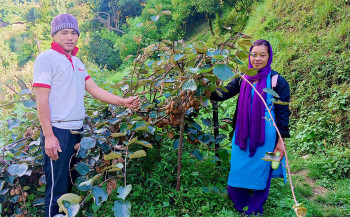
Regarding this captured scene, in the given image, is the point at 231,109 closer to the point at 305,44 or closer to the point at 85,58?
the point at 305,44

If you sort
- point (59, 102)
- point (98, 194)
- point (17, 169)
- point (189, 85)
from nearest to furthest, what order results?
point (98, 194) < point (189, 85) < point (59, 102) < point (17, 169)

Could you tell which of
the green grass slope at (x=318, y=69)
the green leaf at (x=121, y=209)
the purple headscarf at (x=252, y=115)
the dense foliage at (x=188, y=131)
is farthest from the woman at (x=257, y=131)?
the green grass slope at (x=318, y=69)

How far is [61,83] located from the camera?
163 centimetres

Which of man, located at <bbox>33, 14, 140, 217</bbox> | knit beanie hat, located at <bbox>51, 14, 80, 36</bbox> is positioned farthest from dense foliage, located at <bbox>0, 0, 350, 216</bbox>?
knit beanie hat, located at <bbox>51, 14, 80, 36</bbox>

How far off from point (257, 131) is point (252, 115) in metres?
0.12

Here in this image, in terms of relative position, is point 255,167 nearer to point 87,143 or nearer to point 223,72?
point 223,72

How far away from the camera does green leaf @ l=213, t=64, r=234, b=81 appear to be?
1.37 meters

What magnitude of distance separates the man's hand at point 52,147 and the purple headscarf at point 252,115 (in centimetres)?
127

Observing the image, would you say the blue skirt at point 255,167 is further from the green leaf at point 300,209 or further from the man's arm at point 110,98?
the green leaf at point 300,209

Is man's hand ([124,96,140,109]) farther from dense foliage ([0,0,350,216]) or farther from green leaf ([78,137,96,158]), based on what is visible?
green leaf ([78,137,96,158])

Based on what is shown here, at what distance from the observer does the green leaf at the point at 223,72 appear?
137cm

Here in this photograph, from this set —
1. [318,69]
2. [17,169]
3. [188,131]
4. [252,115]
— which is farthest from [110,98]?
[318,69]

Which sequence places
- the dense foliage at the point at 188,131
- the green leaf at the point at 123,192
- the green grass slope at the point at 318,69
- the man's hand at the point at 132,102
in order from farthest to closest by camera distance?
1. the green grass slope at the point at 318,69
2. the man's hand at the point at 132,102
3. the dense foliage at the point at 188,131
4. the green leaf at the point at 123,192

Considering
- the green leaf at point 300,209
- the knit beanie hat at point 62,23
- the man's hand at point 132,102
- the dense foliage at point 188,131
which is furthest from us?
the man's hand at point 132,102
